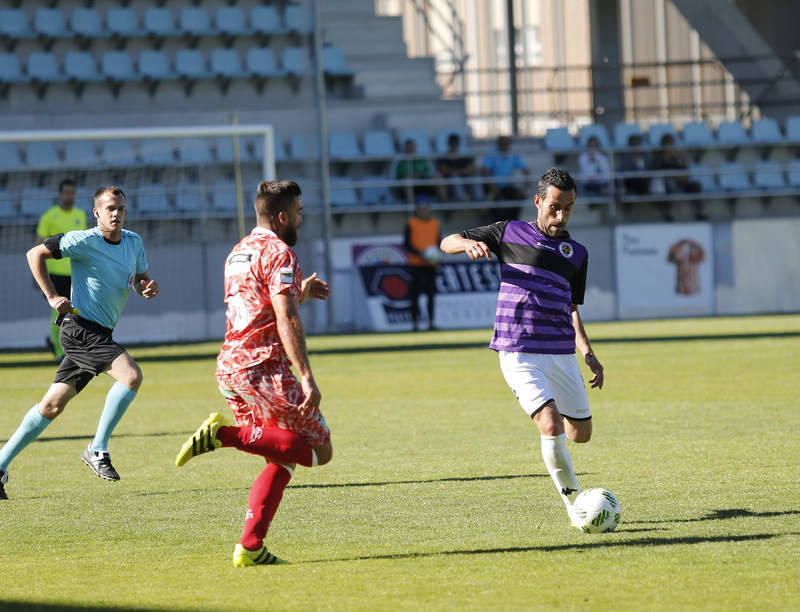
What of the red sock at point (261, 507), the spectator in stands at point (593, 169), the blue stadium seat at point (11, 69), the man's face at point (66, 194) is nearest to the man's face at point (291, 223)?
the red sock at point (261, 507)

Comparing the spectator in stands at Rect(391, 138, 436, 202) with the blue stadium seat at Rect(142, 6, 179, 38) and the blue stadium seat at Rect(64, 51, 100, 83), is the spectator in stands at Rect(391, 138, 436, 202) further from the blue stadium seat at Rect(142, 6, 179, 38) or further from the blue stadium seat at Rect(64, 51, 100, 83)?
the blue stadium seat at Rect(64, 51, 100, 83)

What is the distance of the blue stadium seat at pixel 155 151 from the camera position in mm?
23578

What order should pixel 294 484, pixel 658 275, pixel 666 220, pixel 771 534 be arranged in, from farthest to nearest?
pixel 666 220 < pixel 658 275 < pixel 294 484 < pixel 771 534

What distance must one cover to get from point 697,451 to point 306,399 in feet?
13.6

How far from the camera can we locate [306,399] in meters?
5.09

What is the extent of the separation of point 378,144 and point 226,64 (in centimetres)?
381

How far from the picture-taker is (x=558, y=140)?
2653cm

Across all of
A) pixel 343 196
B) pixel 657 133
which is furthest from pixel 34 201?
pixel 657 133

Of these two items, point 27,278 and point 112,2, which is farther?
point 112,2

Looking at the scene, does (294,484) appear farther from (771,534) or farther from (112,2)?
(112,2)

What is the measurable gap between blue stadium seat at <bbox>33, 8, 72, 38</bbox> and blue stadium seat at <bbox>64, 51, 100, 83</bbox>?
478 millimetres

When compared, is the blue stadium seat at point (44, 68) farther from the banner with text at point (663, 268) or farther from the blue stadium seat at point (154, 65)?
the banner with text at point (663, 268)

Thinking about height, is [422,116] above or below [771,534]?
above

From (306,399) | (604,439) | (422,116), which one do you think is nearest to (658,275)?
(422,116)
